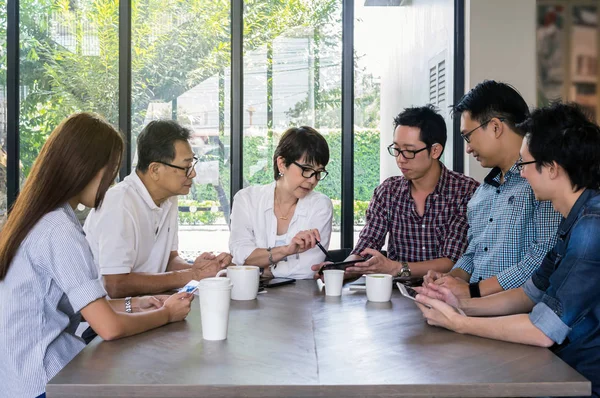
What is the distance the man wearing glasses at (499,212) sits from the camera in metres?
2.42

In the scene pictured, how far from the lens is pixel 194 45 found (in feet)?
14.3

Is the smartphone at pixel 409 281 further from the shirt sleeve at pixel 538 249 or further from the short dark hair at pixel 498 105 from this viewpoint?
the short dark hair at pixel 498 105

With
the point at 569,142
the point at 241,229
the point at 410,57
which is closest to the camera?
the point at 569,142

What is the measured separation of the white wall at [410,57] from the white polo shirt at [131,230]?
1.84m

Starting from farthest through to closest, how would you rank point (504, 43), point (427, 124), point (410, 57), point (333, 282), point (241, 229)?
point (410, 57) → point (504, 43) → point (427, 124) → point (241, 229) → point (333, 282)

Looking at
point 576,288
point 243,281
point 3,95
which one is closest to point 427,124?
point 243,281

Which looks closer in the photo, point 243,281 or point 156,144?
point 243,281

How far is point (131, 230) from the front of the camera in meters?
2.71

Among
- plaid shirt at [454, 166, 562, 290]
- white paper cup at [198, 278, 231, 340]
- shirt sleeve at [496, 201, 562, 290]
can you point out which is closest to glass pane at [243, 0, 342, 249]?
plaid shirt at [454, 166, 562, 290]

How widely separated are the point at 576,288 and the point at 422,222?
5.11ft

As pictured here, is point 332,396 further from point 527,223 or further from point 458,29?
point 458,29

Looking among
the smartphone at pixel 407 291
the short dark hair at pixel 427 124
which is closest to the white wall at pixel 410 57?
the short dark hair at pixel 427 124

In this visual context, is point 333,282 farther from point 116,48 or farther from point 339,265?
point 116,48

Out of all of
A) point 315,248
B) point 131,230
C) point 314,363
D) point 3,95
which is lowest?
point 314,363
